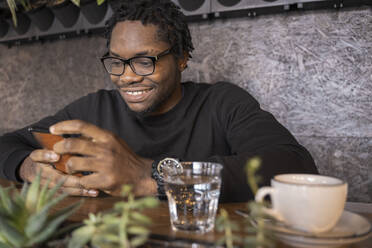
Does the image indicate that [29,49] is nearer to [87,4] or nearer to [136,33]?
[87,4]

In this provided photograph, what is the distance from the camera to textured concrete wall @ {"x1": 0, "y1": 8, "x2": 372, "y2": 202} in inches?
72.6

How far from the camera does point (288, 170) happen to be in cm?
96

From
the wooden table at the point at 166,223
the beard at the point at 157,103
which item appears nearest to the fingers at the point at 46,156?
the wooden table at the point at 166,223

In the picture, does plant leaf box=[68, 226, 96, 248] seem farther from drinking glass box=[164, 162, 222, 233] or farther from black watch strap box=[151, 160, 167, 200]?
black watch strap box=[151, 160, 167, 200]

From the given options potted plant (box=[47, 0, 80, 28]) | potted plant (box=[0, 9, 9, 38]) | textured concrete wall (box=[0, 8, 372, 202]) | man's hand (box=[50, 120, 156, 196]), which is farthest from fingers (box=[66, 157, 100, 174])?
potted plant (box=[0, 9, 9, 38])

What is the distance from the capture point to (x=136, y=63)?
4.60ft

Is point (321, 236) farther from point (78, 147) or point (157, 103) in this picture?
point (157, 103)

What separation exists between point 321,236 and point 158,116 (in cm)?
107

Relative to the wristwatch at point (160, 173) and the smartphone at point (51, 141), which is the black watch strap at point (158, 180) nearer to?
the wristwatch at point (160, 173)

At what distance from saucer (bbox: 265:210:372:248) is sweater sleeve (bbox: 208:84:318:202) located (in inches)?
12.2

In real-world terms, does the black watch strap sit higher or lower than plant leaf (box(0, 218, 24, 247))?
lower

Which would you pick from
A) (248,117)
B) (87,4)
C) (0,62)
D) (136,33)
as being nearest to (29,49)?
(0,62)

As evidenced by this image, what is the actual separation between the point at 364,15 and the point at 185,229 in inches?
64.7

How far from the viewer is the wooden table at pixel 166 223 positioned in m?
0.55
